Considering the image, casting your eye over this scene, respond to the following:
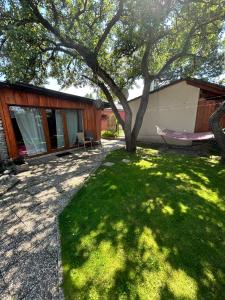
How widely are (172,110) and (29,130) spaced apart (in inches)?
282

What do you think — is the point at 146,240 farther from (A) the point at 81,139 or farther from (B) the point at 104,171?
(A) the point at 81,139

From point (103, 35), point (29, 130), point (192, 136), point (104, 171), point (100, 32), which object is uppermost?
point (100, 32)

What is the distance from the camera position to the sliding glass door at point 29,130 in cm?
607

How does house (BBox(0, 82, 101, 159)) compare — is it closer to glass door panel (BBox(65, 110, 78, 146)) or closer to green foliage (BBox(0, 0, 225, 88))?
glass door panel (BBox(65, 110, 78, 146))

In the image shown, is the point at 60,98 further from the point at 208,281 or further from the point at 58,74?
the point at 208,281

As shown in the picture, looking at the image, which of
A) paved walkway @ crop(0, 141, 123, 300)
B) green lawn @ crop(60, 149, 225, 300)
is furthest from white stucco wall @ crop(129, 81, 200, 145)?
paved walkway @ crop(0, 141, 123, 300)

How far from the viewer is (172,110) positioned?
8906 mm

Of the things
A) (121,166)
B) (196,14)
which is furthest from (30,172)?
(196,14)

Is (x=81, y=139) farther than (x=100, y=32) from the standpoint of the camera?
→ Yes

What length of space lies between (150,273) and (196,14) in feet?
26.3

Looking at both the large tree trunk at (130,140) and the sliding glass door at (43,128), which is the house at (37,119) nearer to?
the sliding glass door at (43,128)

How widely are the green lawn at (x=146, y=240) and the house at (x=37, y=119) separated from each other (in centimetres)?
383

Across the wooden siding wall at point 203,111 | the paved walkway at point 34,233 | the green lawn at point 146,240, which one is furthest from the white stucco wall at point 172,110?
the paved walkway at point 34,233

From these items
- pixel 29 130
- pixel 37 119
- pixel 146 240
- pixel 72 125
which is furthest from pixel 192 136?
pixel 29 130
